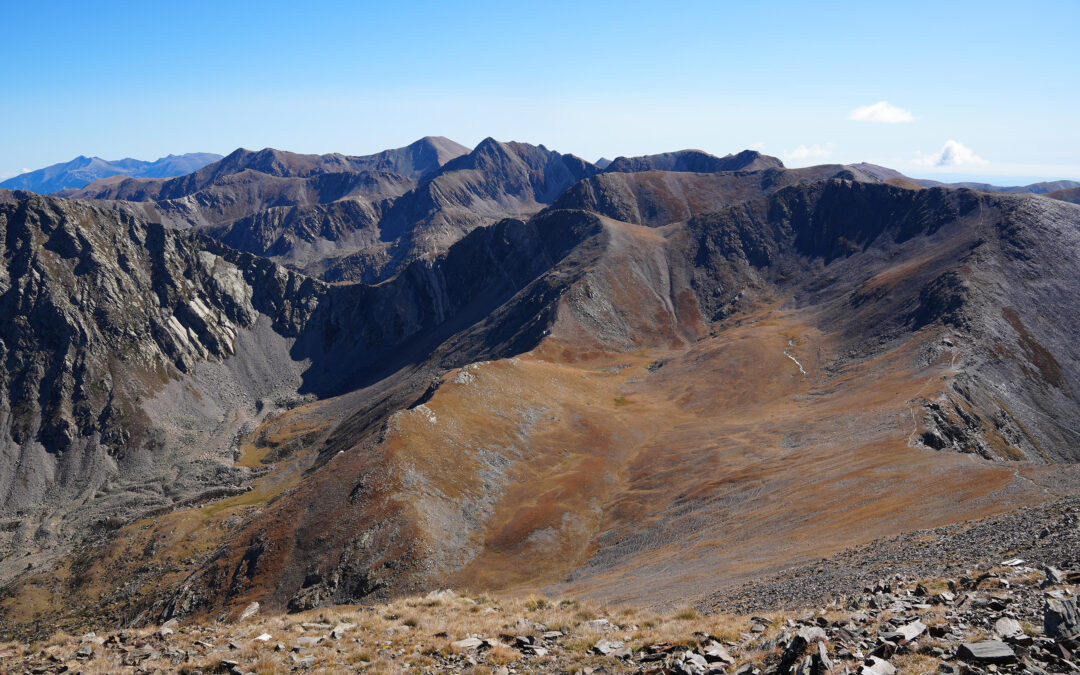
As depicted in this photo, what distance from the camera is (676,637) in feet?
66.5

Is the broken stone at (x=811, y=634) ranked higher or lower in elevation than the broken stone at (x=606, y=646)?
higher

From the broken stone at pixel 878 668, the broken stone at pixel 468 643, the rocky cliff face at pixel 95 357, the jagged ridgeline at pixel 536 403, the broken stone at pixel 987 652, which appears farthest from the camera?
the rocky cliff face at pixel 95 357

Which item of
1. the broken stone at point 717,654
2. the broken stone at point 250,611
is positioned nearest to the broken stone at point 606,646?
A: the broken stone at point 717,654

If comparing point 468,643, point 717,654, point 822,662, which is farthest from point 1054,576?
point 468,643

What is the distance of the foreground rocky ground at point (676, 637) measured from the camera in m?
15.2

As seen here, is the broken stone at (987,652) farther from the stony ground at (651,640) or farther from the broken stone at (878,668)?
the broken stone at (878,668)

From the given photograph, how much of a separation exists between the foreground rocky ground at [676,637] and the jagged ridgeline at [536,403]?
13.6m

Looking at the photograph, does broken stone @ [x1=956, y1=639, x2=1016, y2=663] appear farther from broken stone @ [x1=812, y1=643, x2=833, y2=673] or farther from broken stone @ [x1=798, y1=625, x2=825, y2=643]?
broken stone @ [x1=798, y1=625, x2=825, y2=643]

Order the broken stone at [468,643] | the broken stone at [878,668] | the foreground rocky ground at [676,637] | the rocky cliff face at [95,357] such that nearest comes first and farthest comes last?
the broken stone at [878,668], the foreground rocky ground at [676,637], the broken stone at [468,643], the rocky cliff face at [95,357]

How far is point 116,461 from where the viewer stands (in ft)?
384

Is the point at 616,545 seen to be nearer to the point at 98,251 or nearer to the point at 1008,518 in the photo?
the point at 1008,518

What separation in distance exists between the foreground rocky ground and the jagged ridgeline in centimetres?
1364

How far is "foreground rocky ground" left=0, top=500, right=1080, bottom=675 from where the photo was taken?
15.2 m

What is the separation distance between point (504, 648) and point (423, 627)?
5.10m
